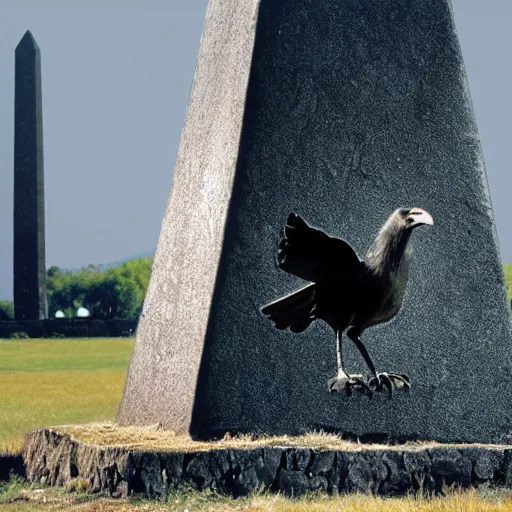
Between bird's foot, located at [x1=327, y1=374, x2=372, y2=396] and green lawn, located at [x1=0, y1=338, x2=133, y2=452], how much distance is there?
2.19 m

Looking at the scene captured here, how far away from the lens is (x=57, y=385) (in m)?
10.3

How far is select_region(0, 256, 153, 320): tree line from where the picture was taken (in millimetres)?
23297

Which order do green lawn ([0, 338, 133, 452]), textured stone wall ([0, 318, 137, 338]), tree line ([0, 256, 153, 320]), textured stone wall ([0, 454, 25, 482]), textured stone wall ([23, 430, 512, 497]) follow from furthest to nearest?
tree line ([0, 256, 153, 320]) < textured stone wall ([0, 318, 137, 338]) < green lawn ([0, 338, 133, 452]) < textured stone wall ([0, 454, 25, 482]) < textured stone wall ([23, 430, 512, 497])

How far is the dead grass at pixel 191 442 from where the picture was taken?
562 centimetres

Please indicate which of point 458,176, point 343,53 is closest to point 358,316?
point 458,176

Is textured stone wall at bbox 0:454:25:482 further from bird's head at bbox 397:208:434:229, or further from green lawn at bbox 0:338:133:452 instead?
bird's head at bbox 397:208:434:229

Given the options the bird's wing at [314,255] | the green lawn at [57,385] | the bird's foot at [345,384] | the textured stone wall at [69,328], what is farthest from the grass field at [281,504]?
the textured stone wall at [69,328]

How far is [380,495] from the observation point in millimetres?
5598

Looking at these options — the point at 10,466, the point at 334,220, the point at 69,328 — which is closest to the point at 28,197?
the point at 69,328

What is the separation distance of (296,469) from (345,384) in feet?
2.30

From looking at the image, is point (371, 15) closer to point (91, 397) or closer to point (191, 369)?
point (191, 369)

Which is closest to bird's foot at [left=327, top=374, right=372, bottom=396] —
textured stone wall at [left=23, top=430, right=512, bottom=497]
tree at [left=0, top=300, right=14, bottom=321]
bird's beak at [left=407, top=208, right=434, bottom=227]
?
textured stone wall at [left=23, top=430, right=512, bottom=497]

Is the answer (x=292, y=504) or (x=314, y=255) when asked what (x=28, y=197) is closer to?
(x=314, y=255)

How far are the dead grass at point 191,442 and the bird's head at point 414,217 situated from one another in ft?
3.60
